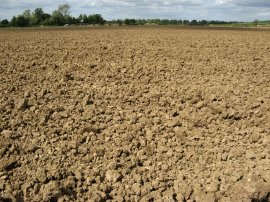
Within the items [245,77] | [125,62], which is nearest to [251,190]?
[245,77]

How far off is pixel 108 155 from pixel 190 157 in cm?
119

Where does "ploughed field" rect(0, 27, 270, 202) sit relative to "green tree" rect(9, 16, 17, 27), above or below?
below

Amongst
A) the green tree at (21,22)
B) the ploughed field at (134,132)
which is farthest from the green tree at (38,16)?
the ploughed field at (134,132)

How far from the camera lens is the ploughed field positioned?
→ 5.15m

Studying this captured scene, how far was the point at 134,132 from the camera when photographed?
6496 mm

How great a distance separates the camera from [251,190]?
5.09 meters

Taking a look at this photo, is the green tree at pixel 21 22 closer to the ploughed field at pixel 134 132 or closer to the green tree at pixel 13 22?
the green tree at pixel 13 22

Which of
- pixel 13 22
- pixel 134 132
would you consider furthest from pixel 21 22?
pixel 134 132

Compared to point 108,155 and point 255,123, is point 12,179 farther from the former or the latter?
point 255,123

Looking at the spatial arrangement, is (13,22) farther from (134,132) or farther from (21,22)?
(134,132)

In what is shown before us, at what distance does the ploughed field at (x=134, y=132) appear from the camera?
16.9 ft

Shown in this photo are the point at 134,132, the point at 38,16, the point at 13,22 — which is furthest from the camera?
the point at 38,16

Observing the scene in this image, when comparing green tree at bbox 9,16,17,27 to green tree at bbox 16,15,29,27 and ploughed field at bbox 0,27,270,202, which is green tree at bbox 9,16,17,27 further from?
ploughed field at bbox 0,27,270,202

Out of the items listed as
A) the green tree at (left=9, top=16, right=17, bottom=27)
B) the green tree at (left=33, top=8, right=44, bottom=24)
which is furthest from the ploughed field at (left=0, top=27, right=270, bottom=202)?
the green tree at (left=33, top=8, right=44, bottom=24)
